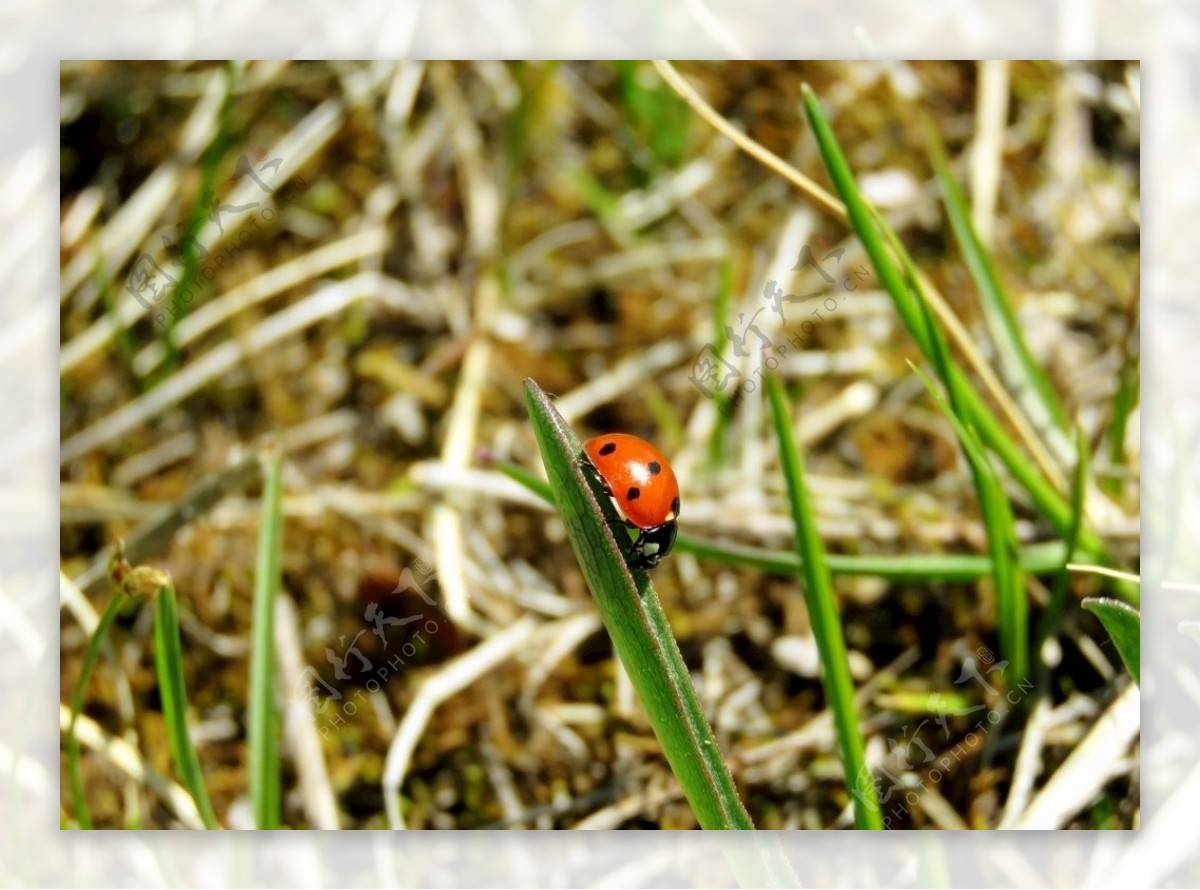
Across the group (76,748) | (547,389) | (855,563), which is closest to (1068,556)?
(855,563)

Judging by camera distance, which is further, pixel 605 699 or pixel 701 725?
pixel 605 699

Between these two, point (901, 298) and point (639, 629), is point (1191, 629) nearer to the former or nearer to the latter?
point (901, 298)

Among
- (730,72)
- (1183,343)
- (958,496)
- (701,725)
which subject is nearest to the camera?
(701,725)

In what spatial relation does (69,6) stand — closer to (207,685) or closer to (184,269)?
(184,269)

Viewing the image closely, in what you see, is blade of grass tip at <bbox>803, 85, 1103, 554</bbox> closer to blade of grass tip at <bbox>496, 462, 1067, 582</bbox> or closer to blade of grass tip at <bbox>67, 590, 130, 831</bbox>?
blade of grass tip at <bbox>496, 462, 1067, 582</bbox>

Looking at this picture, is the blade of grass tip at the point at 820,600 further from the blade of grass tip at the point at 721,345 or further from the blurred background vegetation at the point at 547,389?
the blade of grass tip at the point at 721,345

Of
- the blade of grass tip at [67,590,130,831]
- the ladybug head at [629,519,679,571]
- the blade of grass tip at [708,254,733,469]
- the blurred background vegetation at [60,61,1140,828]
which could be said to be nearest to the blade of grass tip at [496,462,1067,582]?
the ladybug head at [629,519,679,571]

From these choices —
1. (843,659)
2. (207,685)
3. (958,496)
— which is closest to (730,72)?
(958,496)
